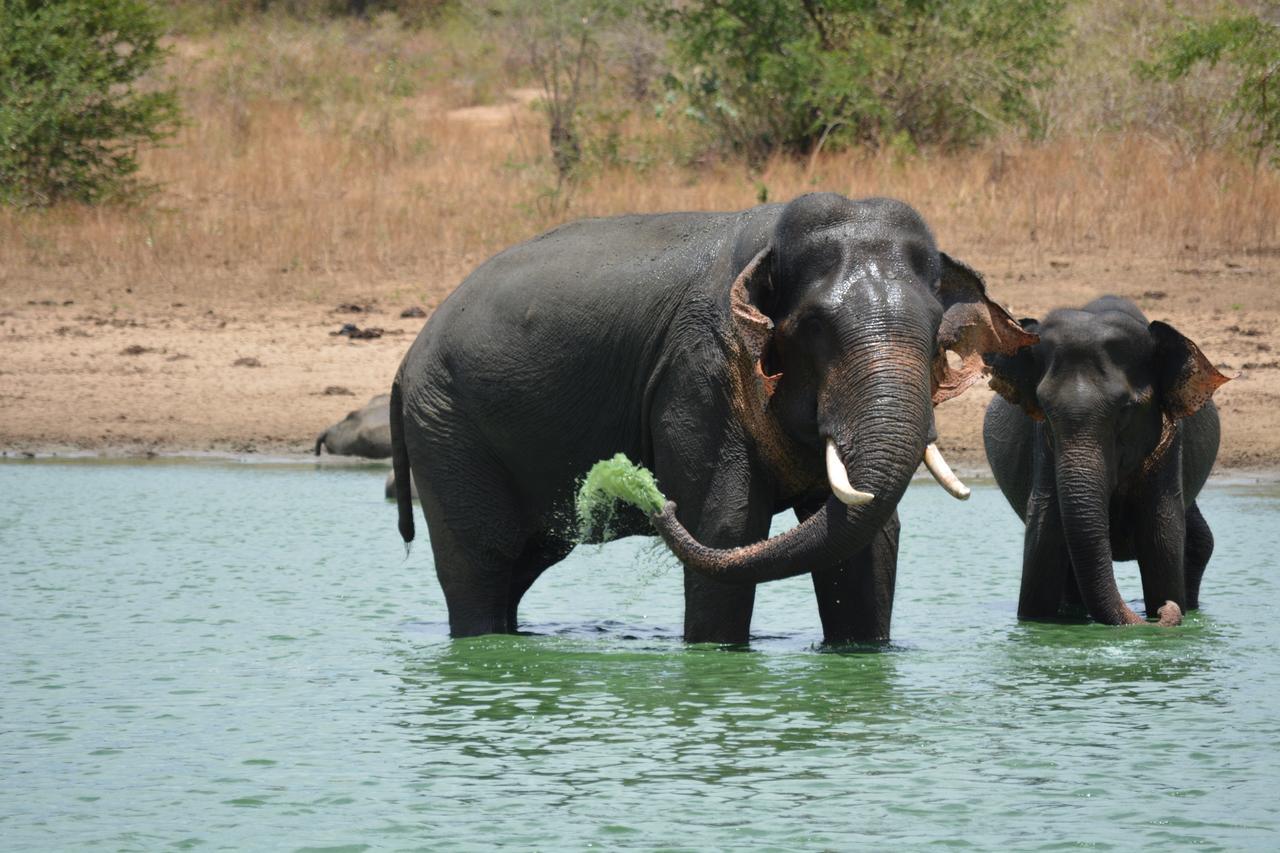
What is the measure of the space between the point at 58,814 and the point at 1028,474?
4863 mm

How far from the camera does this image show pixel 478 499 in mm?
8000

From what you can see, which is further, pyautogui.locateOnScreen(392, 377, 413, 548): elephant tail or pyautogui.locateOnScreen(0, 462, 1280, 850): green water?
pyautogui.locateOnScreen(392, 377, 413, 548): elephant tail

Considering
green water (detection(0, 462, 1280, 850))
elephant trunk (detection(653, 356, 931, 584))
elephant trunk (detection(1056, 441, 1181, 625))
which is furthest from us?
elephant trunk (detection(1056, 441, 1181, 625))

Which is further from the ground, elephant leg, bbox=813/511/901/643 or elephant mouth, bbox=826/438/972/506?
elephant mouth, bbox=826/438/972/506

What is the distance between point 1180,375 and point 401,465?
310 cm

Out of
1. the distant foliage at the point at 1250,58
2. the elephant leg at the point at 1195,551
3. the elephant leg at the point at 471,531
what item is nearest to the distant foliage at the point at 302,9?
the distant foliage at the point at 1250,58

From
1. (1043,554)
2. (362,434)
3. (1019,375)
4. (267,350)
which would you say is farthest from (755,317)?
(267,350)

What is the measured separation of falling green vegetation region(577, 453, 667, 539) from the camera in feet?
23.0

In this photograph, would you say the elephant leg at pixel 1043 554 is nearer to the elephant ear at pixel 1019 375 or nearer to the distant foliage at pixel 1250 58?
the elephant ear at pixel 1019 375

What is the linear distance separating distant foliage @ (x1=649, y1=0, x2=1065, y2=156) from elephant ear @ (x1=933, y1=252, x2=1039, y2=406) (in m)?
15.2

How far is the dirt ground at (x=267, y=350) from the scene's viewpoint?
1508 centimetres

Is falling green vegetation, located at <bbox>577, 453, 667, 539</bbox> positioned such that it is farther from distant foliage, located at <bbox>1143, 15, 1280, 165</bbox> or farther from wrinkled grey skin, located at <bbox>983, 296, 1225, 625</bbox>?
distant foliage, located at <bbox>1143, 15, 1280, 165</bbox>

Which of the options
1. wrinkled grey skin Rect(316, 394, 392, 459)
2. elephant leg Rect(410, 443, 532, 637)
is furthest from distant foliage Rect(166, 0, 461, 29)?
elephant leg Rect(410, 443, 532, 637)

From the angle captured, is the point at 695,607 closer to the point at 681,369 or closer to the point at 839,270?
the point at 681,369
